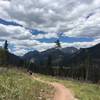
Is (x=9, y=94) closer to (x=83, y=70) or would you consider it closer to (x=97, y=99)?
(x=97, y=99)

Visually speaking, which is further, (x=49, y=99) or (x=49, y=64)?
(x=49, y=64)

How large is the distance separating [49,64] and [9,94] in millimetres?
134166

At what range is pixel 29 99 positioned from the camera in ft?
63.7

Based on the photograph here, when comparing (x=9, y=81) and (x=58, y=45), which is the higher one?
(x=58, y=45)

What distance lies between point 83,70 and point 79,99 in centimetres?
12287

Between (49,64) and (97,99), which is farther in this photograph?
(49,64)

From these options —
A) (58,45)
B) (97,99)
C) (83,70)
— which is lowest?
(97,99)

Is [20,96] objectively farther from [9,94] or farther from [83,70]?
[83,70]

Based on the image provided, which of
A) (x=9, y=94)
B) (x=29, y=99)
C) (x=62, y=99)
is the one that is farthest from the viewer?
(x=62, y=99)

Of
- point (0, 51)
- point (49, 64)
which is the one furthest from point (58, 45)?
point (0, 51)

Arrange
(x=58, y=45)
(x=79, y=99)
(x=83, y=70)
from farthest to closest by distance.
Answer: (x=58, y=45)
(x=83, y=70)
(x=79, y=99)

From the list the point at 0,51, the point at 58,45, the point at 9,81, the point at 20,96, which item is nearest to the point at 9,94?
the point at 20,96

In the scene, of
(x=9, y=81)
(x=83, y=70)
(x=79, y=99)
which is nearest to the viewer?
(x=9, y=81)

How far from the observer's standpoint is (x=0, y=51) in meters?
132
